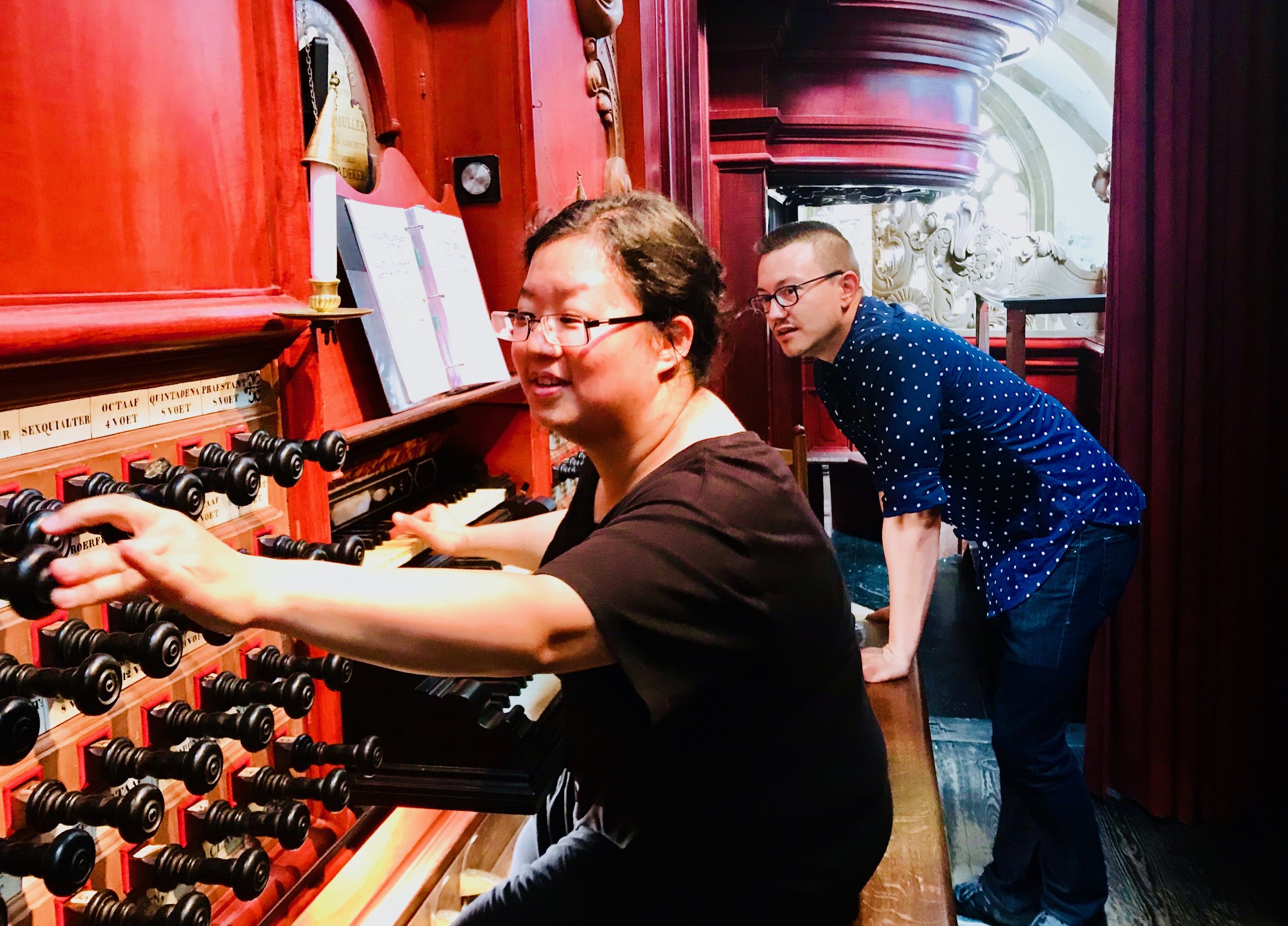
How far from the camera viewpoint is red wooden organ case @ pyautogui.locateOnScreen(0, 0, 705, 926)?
3.15ft

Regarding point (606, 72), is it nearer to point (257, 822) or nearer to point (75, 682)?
point (257, 822)

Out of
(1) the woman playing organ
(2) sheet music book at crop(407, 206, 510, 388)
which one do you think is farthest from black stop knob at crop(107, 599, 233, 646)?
(2) sheet music book at crop(407, 206, 510, 388)

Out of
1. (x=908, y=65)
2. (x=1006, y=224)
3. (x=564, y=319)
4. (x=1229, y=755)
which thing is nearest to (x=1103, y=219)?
(x=1006, y=224)

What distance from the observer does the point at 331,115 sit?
1361 mm

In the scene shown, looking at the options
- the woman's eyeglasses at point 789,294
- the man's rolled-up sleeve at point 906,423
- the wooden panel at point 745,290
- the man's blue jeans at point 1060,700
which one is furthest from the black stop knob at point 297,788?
the wooden panel at point 745,290

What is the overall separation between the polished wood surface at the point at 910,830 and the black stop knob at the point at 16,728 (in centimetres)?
115

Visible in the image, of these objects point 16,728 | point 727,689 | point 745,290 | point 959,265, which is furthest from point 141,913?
point 959,265

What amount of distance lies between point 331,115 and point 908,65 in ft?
15.5

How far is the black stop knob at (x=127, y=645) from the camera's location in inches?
37.1

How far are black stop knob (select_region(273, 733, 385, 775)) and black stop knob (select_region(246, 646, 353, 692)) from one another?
8cm

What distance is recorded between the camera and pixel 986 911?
9.35 feet

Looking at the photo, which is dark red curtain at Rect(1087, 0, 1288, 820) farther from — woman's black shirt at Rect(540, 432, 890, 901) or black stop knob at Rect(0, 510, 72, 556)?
black stop knob at Rect(0, 510, 72, 556)

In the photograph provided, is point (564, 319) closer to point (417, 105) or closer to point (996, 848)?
point (417, 105)

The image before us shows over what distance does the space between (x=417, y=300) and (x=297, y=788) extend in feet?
3.11
